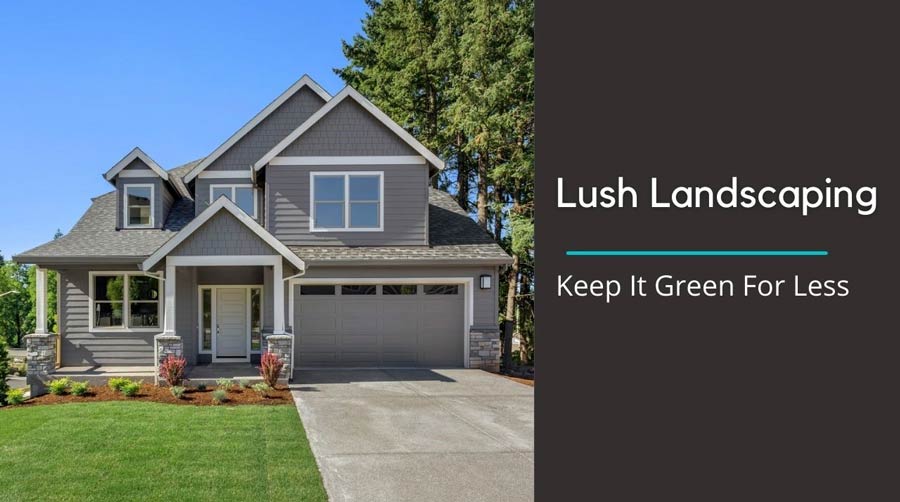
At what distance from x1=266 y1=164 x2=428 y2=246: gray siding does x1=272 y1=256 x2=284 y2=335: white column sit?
8.28 feet

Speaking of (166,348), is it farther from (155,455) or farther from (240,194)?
(240,194)

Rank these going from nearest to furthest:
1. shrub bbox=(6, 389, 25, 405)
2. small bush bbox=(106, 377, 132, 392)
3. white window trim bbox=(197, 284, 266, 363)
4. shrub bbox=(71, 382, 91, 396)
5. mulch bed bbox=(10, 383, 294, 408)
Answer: mulch bed bbox=(10, 383, 294, 408), shrub bbox=(6, 389, 25, 405), shrub bbox=(71, 382, 91, 396), small bush bbox=(106, 377, 132, 392), white window trim bbox=(197, 284, 266, 363)

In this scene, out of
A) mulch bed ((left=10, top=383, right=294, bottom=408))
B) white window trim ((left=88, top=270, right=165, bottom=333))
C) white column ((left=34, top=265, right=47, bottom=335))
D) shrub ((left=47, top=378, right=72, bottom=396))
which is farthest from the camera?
white window trim ((left=88, top=270, right=165, bottom=333))

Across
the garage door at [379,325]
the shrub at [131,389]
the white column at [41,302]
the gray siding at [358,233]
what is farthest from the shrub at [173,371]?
the gray siding at [358,233]

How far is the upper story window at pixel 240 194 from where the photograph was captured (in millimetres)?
14406

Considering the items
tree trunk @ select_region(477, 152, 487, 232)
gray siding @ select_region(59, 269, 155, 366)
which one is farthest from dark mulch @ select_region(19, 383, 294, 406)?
tree trunk @ select_region(477, 152, 487, 232)

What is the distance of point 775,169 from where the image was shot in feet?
6.28

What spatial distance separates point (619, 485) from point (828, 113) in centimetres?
147

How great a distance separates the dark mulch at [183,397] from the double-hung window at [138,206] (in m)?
5.13

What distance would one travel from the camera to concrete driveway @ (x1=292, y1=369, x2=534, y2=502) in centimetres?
525

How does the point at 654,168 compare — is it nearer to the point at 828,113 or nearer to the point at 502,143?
the point at 828,113

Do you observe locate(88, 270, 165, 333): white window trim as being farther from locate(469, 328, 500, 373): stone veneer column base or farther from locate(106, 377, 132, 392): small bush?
locate(469, 328, 500, 373): stone veneer column base

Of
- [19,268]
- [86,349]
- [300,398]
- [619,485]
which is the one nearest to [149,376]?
[86,349]

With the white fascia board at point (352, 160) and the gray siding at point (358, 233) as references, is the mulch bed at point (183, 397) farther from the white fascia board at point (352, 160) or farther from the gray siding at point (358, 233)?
the white fascia board at point (352, 160)
